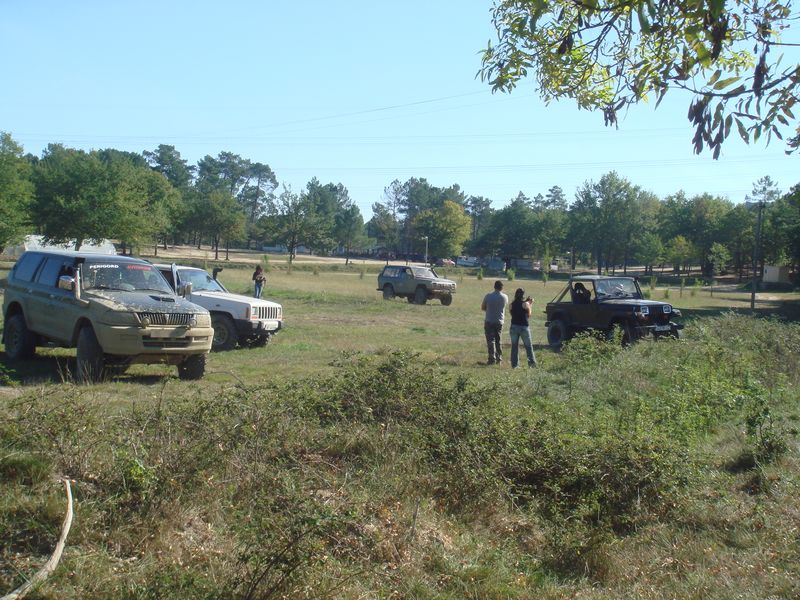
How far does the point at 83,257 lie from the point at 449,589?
28.6 ft

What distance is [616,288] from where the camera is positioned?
59.1 feet

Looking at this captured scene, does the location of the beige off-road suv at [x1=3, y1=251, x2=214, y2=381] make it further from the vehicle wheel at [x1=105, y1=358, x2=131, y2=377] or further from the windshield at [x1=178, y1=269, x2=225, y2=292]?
the windshield at [x1=178, y1=269, x2=225, y2=292]

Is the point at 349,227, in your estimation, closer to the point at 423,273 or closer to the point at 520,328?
the point at 423,273

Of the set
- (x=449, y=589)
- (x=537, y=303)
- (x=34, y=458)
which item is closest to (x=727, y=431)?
(x=449, y=589)

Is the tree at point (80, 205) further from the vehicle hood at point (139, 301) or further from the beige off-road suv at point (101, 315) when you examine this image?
the vehicle hood at point (139, 301)

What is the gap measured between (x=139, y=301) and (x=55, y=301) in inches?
58.0

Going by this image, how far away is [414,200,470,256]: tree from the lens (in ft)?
312

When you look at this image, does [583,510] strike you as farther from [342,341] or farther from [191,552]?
[342,341]

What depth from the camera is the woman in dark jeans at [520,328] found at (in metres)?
13.9

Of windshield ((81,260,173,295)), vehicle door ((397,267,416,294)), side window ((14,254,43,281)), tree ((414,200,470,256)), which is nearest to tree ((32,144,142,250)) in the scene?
vehicle door ((397,267,416,294))

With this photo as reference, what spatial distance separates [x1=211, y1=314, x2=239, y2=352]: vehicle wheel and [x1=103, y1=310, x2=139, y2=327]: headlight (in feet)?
16.2

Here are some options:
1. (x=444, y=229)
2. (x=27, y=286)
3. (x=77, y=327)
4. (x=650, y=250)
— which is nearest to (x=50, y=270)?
(x=27, y=286)

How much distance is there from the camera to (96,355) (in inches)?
399

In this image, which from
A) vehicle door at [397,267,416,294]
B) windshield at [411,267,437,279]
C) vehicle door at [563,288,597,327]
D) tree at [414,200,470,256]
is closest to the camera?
vehicle door at [563,288,597,327]
